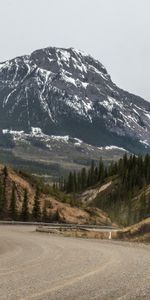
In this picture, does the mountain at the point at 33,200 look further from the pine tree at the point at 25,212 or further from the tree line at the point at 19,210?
the pine tree at the point at 25,212

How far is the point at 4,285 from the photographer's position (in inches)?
742

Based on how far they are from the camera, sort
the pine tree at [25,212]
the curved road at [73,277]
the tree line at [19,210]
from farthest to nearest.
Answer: the pine tree at [25,212] < the tree line at [19,210] < the curved road at [73,277]

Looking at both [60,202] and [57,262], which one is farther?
[60,202]

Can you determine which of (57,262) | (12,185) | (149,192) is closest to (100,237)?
(57,262)

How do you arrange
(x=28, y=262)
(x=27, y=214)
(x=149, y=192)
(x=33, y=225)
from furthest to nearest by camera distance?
(x=149, y=192)
(x=27, y=214)
(x=33, y=225)
(x=28, y=262)

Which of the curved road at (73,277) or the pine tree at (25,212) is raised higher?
the curved road at (73,277)

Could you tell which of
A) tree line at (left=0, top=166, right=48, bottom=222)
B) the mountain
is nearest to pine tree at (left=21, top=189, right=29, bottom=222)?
tree line at (left=0, top=166, right=48, bottom=222)

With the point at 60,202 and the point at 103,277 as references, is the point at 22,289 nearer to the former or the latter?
the point at 103,277

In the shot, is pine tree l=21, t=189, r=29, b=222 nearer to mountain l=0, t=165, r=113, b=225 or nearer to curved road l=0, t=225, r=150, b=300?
mountain l=0, t=165, r=113, b=225

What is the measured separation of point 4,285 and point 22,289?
103 cm

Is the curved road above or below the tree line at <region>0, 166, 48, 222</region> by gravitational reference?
above

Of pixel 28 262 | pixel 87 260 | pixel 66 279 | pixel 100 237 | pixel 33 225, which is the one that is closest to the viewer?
pixel 66 279

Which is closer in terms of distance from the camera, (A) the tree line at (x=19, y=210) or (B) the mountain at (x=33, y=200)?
(A) the tree line at (x=19, y=210)

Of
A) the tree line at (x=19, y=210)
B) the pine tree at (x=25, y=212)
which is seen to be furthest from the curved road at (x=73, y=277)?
the pine tree at (x=25, y=212)
